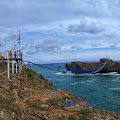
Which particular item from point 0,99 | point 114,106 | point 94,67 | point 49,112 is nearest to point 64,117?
point 49,112

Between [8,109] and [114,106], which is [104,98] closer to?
[114,106]

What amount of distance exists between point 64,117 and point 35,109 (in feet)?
7.66

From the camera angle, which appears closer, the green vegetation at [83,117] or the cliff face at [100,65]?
the green vegetation at [83,117]

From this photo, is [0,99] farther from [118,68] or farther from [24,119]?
[118,68]

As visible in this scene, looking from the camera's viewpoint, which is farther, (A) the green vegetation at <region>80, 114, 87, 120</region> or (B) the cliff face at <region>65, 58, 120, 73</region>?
(B) the cliff face at <region>65, 58, 120, 73</region>

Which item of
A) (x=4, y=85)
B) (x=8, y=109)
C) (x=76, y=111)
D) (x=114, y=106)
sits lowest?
(x=114, y=106)

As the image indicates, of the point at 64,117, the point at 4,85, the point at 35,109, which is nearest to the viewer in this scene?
the point at 64,117

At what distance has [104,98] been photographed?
22.9 meters

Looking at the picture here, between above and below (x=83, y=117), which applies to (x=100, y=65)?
above

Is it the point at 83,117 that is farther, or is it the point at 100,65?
the point at 100,65

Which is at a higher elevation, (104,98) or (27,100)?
(27,100)

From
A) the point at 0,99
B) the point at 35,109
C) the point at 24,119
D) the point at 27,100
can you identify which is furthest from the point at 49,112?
the point at 0,99

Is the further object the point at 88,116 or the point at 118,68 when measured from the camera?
the point at 118,68

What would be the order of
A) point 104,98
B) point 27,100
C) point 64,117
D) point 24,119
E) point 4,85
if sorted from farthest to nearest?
1. point 104,98
2. point 4,85
3. point 27,100
4. point 64,117
5. point 24,119
